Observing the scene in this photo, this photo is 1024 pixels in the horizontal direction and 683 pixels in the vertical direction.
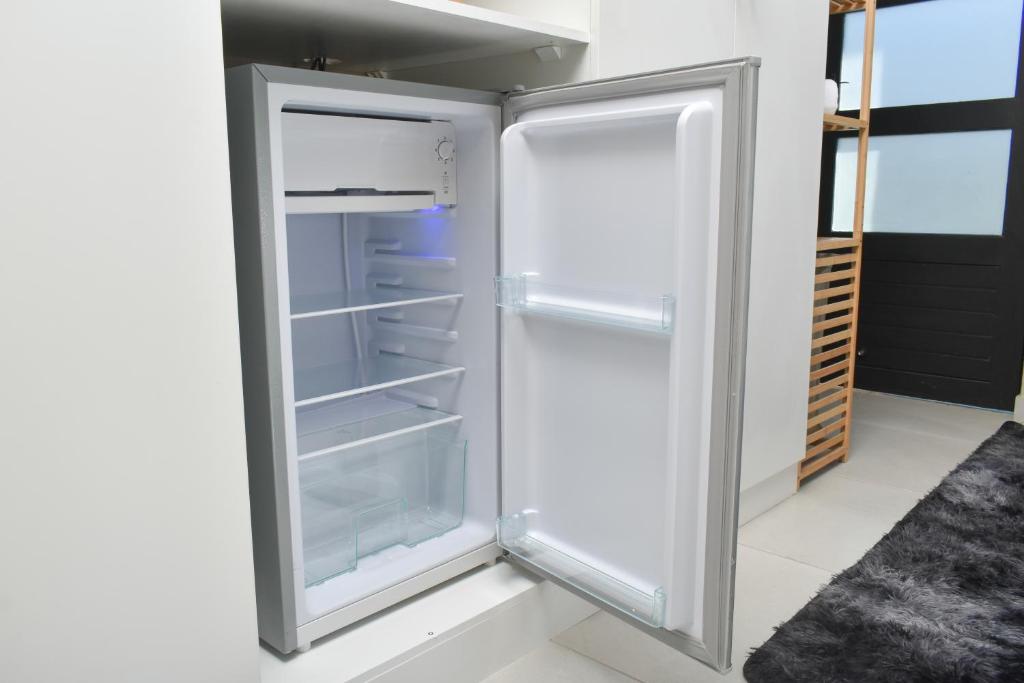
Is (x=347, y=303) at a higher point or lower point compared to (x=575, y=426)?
higher

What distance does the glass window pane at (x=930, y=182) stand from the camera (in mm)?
3441

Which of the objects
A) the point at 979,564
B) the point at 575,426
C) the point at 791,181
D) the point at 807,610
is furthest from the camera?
the point at 791,181

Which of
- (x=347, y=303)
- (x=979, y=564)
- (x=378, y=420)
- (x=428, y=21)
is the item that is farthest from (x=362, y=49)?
(x=979, y=564)

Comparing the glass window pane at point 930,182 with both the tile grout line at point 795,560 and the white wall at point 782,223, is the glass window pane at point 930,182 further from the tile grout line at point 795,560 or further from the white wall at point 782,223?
the tile grout line at point 795,560

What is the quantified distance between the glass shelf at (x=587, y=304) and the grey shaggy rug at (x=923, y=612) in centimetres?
82

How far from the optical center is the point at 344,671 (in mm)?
1369

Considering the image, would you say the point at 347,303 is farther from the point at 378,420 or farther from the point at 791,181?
the point at 791,181

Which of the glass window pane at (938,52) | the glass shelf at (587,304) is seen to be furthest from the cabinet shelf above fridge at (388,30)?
the glass window pane at (938,52)

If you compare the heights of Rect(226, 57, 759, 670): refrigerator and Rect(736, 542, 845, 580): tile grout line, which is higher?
Rect(226, 57, 759, 670): refrigerator

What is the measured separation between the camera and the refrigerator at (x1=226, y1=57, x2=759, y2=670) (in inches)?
48.3

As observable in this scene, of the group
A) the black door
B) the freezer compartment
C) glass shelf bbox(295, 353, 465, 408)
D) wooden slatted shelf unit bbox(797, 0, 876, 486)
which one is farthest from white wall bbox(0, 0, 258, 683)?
the black door

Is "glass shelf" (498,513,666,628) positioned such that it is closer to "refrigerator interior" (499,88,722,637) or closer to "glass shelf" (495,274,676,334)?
"refrigerator interior" (499,88,722,637)

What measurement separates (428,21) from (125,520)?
3.01ft

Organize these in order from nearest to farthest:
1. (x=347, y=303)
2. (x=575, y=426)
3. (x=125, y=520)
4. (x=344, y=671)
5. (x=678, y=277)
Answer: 1. (x=125, y=520)
2. (x=678, y=277)
3. (x=344, y=671)
4. (x=575, y=426)
5. (x=347, y=303)
